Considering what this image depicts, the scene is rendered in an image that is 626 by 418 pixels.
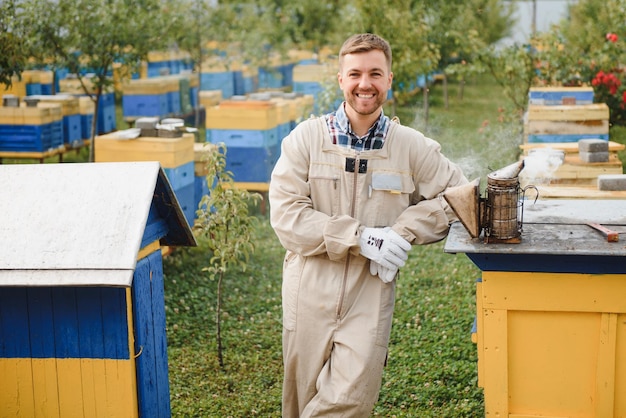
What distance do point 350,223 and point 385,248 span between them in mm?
150

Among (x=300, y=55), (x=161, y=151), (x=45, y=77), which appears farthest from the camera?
(x=300, y=55)

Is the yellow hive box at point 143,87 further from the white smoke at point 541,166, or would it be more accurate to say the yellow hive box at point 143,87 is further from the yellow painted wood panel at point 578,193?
the yellow painted wood panel at point 578,193

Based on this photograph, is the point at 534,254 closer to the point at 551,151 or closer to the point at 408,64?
the point at 551,151

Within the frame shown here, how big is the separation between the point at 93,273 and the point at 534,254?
1.46 m

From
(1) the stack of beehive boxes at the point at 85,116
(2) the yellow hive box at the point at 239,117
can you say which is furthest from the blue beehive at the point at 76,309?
(1) the stack of beehive boxes at the point at 85,116

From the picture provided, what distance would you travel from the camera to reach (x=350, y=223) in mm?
2895

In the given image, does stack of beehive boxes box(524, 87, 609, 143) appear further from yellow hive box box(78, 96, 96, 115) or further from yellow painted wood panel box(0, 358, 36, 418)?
yellow hive box box(78, 96, 96, 115)

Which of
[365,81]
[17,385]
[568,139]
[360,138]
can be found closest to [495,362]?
[360,138]

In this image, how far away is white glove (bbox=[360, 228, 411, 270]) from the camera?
113 inches

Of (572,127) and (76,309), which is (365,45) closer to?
(76,309)

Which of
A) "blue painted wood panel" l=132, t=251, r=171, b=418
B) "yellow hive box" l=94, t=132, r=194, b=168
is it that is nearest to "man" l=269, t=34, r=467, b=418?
"blue painted wood panel" l=132, t=251, r=171, b=418

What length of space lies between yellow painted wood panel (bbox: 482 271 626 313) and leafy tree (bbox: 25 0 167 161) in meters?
6.10

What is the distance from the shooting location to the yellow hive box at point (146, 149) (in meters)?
5.99

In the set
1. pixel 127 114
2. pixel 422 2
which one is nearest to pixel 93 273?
pixel 127 114
